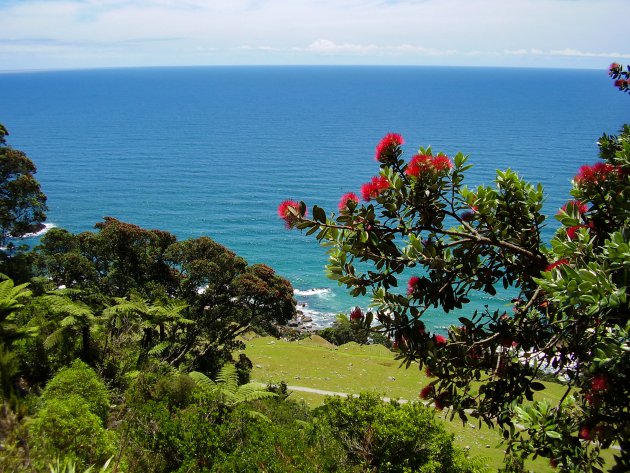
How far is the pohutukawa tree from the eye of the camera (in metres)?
3.46

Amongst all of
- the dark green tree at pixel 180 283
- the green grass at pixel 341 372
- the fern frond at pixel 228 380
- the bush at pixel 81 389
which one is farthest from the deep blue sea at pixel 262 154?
the bush at pixel 81 389

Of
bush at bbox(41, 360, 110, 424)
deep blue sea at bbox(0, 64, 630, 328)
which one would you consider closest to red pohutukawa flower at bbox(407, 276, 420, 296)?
bush at bbox(41, 360, 110, 424)

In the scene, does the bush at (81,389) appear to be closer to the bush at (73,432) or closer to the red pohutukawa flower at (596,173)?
the bush at (73,432)

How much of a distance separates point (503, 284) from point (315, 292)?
36654 mm

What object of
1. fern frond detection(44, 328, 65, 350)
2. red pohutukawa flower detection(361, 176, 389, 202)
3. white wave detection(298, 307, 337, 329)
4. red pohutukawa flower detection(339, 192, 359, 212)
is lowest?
white wave detection(298, 307, 337, 329)

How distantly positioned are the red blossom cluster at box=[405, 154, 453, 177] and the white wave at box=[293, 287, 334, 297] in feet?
117

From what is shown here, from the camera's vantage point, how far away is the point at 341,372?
25203 mm

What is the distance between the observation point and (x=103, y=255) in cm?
2122

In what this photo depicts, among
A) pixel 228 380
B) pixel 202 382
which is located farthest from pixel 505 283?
pixel 228 380

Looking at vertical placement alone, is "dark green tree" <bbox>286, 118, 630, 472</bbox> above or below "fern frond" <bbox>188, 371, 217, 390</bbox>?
above

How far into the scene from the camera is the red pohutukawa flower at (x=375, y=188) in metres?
4.37

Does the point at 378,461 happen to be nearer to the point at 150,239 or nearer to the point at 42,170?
the point at 150,239

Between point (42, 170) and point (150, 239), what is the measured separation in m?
58.1

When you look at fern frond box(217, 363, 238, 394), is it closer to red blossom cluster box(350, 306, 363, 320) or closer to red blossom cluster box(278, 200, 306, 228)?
red blossom cluster box(350, 306, 363, 320)
